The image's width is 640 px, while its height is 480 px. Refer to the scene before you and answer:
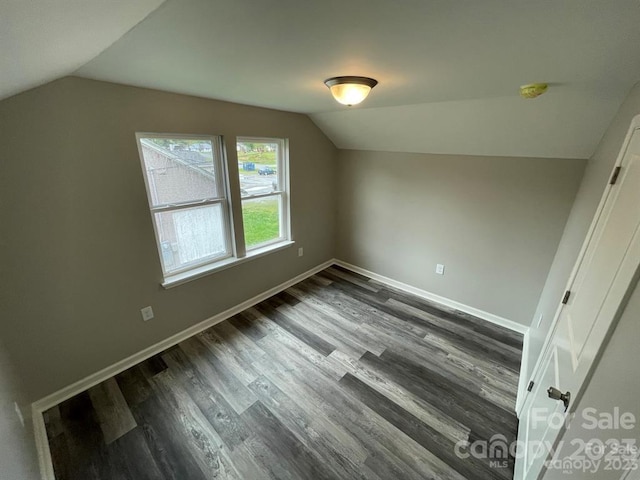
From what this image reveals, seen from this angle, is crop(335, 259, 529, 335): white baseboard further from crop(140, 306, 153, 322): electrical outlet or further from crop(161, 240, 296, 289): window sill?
crop(140, 306, 153, 322): electrical outlet

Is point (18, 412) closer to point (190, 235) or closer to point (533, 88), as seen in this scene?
point (190, 235)

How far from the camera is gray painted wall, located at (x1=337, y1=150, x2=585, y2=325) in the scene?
2.36m

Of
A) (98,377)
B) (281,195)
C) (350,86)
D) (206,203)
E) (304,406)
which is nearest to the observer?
(350,86)

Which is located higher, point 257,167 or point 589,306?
point 257,167

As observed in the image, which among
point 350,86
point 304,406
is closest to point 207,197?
point 350,86

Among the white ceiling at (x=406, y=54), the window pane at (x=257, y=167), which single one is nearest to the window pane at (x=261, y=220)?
the window pane at (x=257, y=167)

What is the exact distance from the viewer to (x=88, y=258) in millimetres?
1827

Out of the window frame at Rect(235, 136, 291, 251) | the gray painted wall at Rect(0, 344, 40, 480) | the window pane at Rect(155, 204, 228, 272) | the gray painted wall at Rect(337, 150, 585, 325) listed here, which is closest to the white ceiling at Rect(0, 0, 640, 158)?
the gray painted wall at Rect(337, 150, 585, 325)

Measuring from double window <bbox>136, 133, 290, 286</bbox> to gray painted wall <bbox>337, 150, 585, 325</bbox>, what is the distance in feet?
3.86

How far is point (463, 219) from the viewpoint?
2.81 metres

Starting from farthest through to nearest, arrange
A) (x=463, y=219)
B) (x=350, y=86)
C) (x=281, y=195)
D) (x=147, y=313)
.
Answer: (x=281, y=195), (x=463, y=219), (x=147, y=313), (x=350, y=86)

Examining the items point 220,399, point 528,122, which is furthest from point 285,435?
point 528,122

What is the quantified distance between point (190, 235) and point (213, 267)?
14.6 inches

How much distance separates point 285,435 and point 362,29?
2.16 meters
